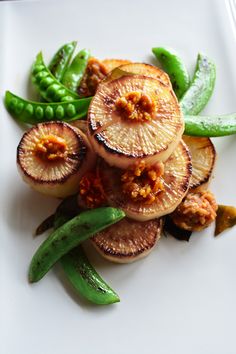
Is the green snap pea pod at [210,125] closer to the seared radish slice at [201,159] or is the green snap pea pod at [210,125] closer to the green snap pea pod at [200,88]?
the seared radish slice at [201,159]

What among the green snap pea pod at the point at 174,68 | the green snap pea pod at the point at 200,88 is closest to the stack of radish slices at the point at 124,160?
the green snap pea pod at the point at 200,88

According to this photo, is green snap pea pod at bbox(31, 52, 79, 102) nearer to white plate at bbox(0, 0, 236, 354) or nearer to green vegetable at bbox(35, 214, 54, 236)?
white plate at bbox(0, 0, 236, 354)

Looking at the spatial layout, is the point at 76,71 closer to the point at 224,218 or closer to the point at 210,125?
the point at 210,125

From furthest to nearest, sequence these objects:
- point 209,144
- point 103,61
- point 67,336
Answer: point 103,61 → point 209,144 → point 67,336

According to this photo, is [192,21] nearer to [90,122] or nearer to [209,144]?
[209,144]

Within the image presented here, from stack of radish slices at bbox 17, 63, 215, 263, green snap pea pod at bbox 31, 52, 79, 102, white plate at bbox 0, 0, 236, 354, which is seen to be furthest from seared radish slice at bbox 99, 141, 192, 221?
green snap pea pod at bbox 31, 52, 79, 102

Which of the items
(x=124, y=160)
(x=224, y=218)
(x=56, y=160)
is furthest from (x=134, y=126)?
(x=224, y=218)

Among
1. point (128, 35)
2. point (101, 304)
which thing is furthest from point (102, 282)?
point (128, 35)
